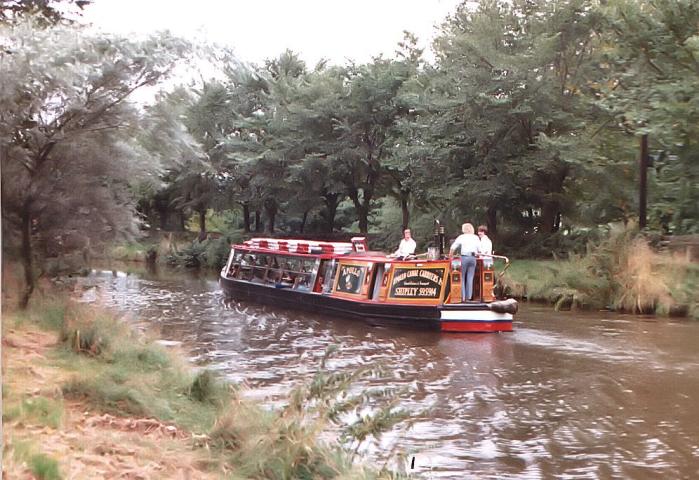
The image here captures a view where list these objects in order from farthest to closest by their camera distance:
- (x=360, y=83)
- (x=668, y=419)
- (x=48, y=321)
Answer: (x=360, y=83) < (x=48, y=321) < (x=668, y=419)

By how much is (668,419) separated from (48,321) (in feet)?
25.6

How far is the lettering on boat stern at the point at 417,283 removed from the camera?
656 inches

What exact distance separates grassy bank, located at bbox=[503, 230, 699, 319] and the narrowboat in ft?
12.5

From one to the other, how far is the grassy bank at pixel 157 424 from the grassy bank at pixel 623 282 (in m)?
13.6

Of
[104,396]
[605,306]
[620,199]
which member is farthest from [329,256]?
[104,396]

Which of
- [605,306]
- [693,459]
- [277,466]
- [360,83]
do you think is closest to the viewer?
[277,466]

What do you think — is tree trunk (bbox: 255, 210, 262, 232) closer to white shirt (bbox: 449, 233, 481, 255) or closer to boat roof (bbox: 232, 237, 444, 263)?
boat roof (bbox: 232, 237, 444, 263)

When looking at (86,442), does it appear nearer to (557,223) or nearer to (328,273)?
(328,273)

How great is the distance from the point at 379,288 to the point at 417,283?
137cm

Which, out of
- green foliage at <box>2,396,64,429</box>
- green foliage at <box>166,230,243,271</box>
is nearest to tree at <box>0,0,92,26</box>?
green foliage at <box>2,396,64,429</box>

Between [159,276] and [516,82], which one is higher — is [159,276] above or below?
below

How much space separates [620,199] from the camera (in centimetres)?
2572

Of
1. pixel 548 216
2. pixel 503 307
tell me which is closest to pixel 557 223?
pixel 548 216

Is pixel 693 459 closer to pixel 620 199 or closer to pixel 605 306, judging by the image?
pixel 605 306
